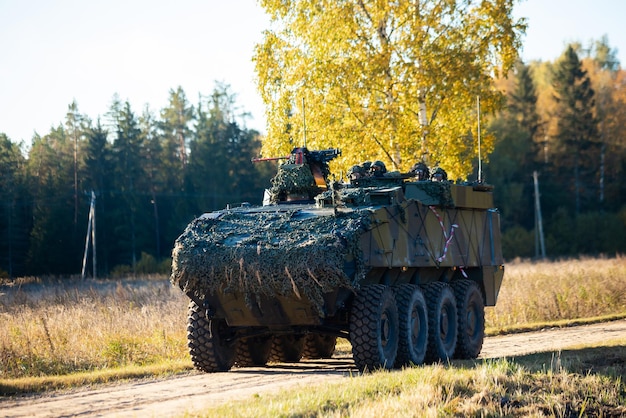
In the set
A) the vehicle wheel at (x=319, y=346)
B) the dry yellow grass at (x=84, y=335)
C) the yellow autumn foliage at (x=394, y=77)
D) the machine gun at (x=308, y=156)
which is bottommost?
the vehicle wheel at (x=319, y=346)

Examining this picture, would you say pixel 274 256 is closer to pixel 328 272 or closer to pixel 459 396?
pixel 328 272

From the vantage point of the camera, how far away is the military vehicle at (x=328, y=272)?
42.9 ft

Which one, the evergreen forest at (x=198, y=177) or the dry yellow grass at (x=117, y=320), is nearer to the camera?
the dry yellow grass at (x=117, y=320)

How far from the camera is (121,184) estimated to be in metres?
53.1

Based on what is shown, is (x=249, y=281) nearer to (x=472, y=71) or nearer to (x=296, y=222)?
(x=296, y=222)

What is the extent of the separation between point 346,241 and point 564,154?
5685 cm

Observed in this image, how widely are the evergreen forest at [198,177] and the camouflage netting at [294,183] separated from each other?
67.5 feet

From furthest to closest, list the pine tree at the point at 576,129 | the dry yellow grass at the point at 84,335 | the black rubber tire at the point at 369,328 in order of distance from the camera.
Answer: the pine tree at the point at 576,129, the dry yellow grass at the point at 84,335, the black rubber tire at the point at 369,328

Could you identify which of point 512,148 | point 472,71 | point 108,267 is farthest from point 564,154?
point 472,71

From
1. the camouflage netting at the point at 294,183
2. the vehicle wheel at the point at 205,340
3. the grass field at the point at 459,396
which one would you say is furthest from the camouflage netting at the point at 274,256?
the camouflage netting at the point at 294,183

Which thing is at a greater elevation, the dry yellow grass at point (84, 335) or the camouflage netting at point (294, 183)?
the camouflage netting at point (294, 183)

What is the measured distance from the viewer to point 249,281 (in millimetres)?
13188

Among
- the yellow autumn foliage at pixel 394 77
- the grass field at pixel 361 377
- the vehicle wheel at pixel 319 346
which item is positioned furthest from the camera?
the yellow autumn foliage at pixel 394 77

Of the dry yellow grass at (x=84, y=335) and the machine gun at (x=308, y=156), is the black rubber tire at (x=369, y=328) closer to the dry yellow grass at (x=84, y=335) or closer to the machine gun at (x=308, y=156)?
the machine gun at (x=308, y=156)
